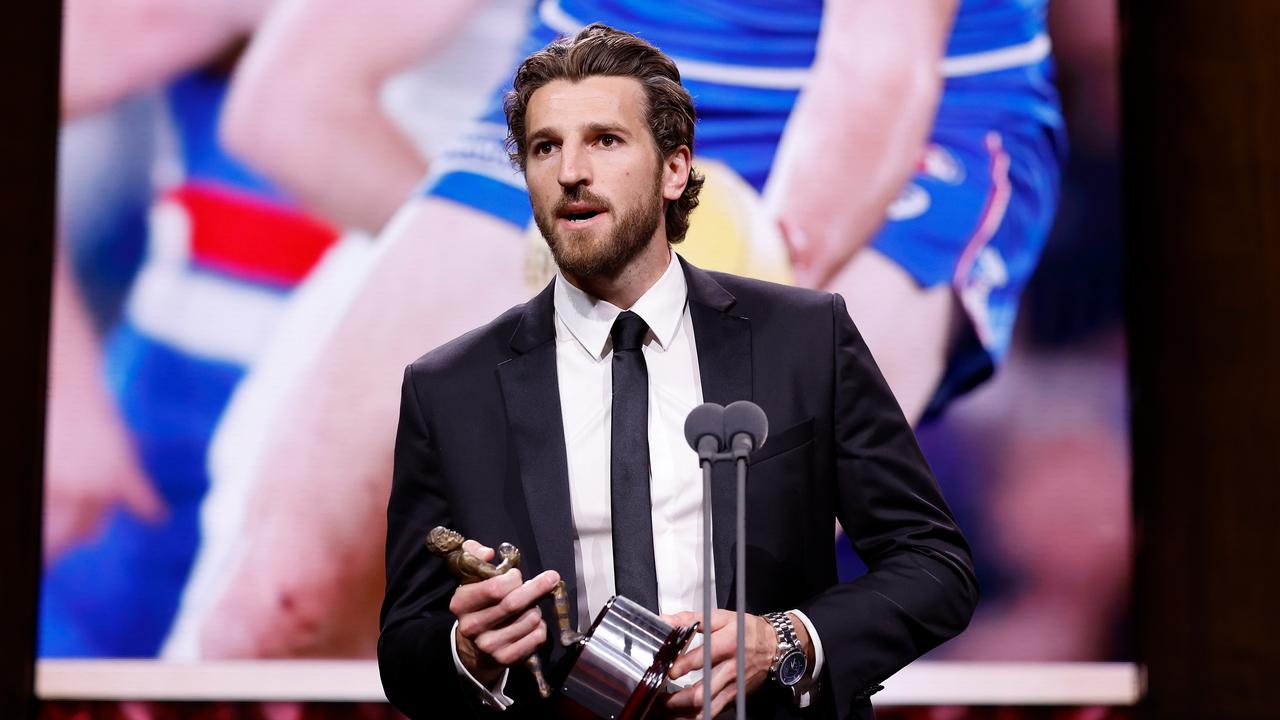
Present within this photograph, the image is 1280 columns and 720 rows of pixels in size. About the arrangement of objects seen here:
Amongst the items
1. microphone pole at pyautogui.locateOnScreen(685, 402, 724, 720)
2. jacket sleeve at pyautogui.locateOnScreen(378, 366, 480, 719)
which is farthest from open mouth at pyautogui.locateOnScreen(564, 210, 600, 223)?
microphone pole at pyautogui.locateOnScreen(685, 402, 724, 720)

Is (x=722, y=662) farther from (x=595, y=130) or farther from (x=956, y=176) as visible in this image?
(x=956, y=176)

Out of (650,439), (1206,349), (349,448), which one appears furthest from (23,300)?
(1206,349)

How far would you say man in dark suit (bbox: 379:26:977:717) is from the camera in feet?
5.36

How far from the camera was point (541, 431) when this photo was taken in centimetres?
174

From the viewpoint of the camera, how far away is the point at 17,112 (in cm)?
340

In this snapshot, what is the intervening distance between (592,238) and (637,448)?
0.99 ft

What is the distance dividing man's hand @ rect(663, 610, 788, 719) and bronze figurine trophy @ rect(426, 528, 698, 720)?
0.03 m

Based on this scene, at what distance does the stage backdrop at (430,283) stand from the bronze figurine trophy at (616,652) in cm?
187

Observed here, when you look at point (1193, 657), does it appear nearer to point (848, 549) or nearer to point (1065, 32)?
point (848, 549)

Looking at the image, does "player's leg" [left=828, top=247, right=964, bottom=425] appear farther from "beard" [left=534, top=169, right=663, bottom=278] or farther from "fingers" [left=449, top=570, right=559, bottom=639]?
"fingers" [left=449, top=570, right=559, bottom=639]

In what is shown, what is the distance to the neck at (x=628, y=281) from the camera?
182 cm

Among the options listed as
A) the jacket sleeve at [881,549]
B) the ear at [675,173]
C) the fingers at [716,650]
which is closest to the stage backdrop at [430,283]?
the ear at [675,173]

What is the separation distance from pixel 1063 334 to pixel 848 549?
31.6 inches

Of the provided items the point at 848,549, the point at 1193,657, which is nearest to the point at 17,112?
the point at 848,549
